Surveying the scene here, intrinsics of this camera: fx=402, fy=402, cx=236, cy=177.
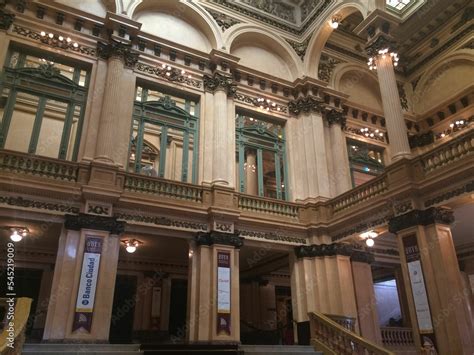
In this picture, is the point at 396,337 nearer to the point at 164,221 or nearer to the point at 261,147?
the point at 261,147

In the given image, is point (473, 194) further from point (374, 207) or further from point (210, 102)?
point (210, 102)

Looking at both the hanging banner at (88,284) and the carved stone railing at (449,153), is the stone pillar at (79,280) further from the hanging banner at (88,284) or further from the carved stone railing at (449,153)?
the carved stone railing at (449,153)

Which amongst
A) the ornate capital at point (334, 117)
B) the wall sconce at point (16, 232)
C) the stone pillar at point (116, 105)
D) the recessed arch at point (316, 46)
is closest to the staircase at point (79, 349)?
the wall sconce at point (16, 232)

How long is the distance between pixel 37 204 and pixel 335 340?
23.4ft

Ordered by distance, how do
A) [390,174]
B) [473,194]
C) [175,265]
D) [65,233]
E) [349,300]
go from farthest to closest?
1. [175,265]
2. [349,300]
3. [390,174]
4. [65,233]
5. [473,194]

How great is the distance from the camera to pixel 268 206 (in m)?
11.8

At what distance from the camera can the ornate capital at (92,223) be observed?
29.4 ft

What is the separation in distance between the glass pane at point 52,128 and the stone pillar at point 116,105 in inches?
44.8

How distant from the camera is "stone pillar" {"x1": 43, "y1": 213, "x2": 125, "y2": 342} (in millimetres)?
8273

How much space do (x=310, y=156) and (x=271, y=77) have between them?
9.91 ft

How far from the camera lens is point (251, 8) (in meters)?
14.1

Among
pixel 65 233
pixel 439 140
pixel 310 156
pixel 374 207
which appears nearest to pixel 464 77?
pixel 439 140

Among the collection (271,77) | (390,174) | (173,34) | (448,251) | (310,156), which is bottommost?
(448,251)

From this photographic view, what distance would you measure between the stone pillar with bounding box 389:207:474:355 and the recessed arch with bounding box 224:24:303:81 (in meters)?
7.27
